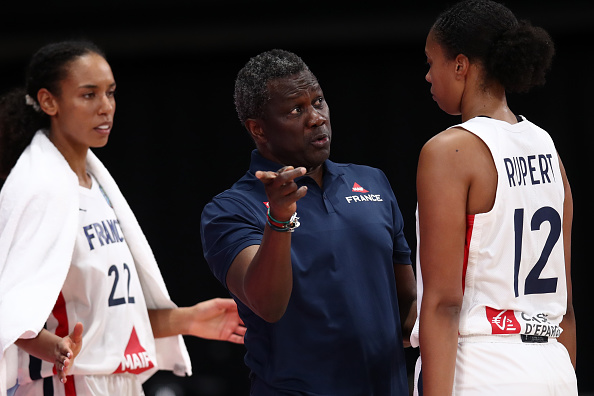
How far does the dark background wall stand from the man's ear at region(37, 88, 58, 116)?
6.67 ft

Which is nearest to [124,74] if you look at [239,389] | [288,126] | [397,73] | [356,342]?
[397,73]

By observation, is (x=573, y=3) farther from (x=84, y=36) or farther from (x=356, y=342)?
(x=356, y=342)

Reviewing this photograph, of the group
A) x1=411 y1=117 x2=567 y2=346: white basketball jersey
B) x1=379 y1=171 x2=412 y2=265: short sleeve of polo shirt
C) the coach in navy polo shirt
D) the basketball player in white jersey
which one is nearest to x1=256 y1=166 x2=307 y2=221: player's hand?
the coach in navy polo shirt

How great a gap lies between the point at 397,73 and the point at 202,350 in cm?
210

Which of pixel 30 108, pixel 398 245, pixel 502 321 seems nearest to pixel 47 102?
pixel 30 108

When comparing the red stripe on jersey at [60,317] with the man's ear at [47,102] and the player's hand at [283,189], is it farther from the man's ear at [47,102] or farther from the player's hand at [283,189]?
the player's hand at [283,189]

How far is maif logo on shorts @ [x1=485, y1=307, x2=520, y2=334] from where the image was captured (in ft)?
6.34

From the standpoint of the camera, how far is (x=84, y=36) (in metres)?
4.93

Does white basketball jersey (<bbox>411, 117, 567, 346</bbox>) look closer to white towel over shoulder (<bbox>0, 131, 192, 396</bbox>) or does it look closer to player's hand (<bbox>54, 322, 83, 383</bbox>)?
player's hand (<bbox>54, 322, 83, 383</bbox>)

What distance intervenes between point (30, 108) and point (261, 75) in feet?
3.63

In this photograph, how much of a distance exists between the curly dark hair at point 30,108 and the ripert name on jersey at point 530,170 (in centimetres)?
177

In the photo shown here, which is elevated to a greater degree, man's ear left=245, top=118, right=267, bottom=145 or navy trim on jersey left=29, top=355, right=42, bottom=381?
man's ear left=245, top=118, right=267, bottom=145

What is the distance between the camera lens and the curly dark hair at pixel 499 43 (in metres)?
1.98

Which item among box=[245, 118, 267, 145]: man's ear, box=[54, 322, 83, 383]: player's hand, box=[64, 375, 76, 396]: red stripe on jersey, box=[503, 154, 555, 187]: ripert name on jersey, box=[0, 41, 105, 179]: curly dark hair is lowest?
box=[64, 375, 76, 396]: red stripe on jersey
